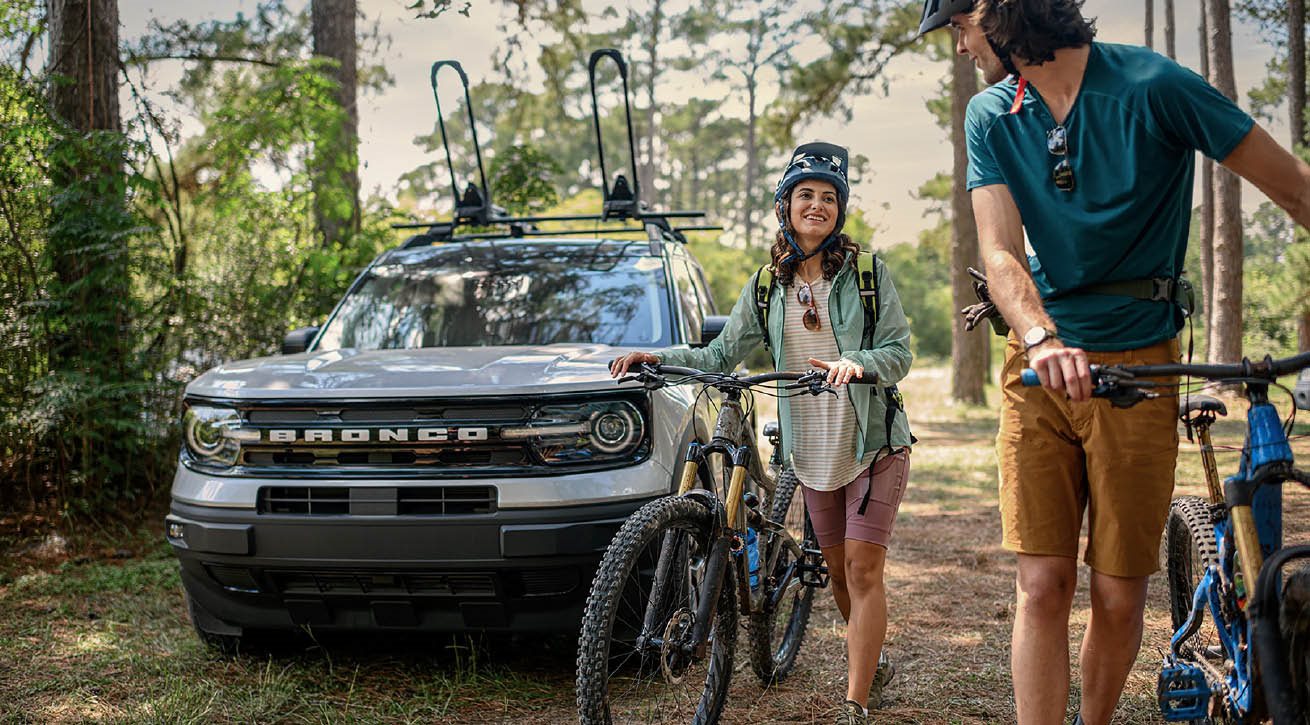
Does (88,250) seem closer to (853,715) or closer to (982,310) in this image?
(853,715)

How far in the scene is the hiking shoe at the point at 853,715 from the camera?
359 cm

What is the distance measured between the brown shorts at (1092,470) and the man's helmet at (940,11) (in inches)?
34.9

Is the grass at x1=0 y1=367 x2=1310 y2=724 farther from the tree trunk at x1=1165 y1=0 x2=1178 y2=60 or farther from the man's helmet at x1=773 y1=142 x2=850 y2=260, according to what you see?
the tree trunk at x1=1165 y1=0 x2=1178 y2=60

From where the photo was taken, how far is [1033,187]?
2803 millimetres

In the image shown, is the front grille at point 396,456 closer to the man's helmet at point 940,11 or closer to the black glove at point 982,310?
the black glove at point 982,310

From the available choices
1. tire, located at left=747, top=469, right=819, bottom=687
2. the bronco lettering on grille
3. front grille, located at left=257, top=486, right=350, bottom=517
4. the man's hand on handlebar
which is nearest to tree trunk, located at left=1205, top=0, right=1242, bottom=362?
tire, located at left=747, top=469, right=819, bottom=687

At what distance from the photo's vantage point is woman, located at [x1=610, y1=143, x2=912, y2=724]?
3.65 m

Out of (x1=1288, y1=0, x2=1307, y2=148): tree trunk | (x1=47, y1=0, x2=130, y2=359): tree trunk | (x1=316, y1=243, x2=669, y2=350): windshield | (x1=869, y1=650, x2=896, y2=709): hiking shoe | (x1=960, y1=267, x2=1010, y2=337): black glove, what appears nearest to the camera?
(x1=960, y1=267, x2=1010, y2=337): black glove

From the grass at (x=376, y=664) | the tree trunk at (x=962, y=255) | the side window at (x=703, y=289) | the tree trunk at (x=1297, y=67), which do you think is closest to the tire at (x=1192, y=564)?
the grass at (x=376, y=664)

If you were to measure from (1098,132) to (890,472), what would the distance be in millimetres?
1380

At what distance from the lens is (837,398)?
12.1 feet

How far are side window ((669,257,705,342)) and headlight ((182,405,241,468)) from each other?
199 cm

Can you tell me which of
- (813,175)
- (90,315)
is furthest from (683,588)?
(90,315)

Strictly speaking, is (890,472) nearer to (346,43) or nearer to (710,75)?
(346,43)
